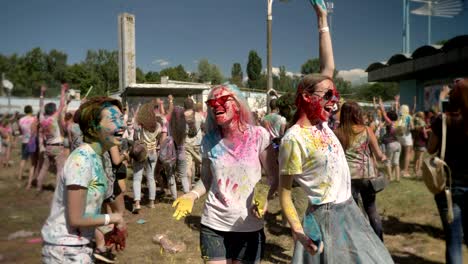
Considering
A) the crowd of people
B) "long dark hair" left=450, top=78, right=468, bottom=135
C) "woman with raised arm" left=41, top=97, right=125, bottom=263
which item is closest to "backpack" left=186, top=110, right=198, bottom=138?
the crowd of people

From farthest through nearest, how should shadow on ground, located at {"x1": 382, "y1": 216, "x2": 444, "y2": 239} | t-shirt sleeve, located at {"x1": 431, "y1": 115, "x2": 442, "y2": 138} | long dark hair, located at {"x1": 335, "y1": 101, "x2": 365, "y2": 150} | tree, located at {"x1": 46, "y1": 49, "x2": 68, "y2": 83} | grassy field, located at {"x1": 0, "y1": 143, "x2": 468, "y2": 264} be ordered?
tree, located at {"x1": 46, "y1": 49, "x2": 68, "y2": 83} < shadow on ground, located at {"x1": 382, "y1": 216, "x2": 444, "y2": 239} < grassy field, located at {"x1": 0, "y1": 143, "x2": 468, "y2": 264} < long dark hair, located at {"x1": 335, "y1": 101, "x2": 365, "y2": 150} < t-shirt sleeve, located at {"x1": 431, "y1": 115, "x2": 442, "y2": 138}

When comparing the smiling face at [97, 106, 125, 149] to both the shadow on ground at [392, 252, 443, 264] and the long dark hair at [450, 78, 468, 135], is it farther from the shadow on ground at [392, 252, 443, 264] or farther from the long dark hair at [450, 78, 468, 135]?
the shadow on ground at [392, 252, 443, 264]

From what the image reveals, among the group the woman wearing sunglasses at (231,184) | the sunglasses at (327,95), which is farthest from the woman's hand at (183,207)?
the sunglasses at (327,95)

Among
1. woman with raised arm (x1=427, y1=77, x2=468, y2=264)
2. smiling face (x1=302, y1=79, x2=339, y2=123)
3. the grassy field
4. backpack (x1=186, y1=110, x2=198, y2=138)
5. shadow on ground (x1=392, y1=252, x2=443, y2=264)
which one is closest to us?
smiling face (x1=302, y1=79, x2=339, y2=123)

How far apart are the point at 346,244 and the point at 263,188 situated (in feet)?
2.22

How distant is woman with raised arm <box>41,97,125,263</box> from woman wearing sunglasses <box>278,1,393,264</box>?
45.4 inches

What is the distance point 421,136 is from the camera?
9242 mm

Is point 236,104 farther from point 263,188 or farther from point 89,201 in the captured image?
point 89,201

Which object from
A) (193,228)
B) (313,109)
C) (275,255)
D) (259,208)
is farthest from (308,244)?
(193,228)

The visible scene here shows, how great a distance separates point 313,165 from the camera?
226cm

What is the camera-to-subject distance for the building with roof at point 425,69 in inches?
612

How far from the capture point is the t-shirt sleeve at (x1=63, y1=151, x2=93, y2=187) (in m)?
2.13

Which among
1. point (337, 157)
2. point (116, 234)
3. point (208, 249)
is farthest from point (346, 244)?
point (116, 234)

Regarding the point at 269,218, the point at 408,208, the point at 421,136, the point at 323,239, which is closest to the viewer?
the point at 323,239
